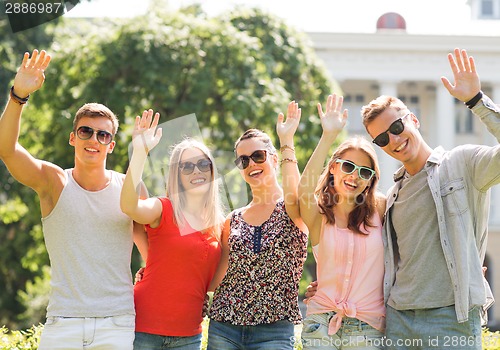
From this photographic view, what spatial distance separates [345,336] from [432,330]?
411 millimetres

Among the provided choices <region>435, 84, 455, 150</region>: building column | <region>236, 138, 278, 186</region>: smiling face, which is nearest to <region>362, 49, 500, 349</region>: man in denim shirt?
<region>236, 138, 278, 186</region>: smiling face

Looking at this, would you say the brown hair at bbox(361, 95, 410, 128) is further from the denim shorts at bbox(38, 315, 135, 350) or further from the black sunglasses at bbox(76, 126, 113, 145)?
the denim shorts at bbox(38, 315, 135, 350)

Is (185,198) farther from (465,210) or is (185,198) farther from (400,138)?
(465,210)

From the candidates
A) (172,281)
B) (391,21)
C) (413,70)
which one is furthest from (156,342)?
(391,21)

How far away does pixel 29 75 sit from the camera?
345cm

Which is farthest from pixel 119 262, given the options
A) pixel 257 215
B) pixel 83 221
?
pixel 257 215

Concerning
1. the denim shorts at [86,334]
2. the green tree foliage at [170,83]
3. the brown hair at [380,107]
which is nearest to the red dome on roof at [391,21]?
the green tree foliage at [170,83]

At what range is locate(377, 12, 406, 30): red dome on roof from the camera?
963 inches

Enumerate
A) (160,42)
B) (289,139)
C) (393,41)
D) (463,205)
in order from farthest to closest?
(393,41)
(160,42)
(289,139)
(463,205)

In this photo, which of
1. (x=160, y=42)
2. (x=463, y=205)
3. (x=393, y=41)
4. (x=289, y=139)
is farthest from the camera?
(x=393, y=41)

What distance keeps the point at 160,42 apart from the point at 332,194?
7.92 meters

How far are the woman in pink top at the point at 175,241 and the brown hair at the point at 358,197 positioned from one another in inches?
22.9

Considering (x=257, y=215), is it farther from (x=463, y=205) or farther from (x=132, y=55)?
(x=132, y=55)

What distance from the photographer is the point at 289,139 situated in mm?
3695
